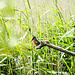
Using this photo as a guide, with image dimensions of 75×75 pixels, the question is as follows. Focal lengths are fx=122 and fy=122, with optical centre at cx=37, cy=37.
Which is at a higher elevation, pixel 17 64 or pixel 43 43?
pixel 43 43

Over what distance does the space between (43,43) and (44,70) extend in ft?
1.13

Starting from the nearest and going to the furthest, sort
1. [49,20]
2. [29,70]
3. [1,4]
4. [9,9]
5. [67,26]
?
[1,4] < [9,9] < [29,70] < [67,26] < [49,20]

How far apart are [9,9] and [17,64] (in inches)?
16.9

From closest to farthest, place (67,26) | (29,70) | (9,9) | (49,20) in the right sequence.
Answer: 1. (9,9)
2. (29,70)
3. (67,26)
4. (49,20)

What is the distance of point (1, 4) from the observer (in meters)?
0.50

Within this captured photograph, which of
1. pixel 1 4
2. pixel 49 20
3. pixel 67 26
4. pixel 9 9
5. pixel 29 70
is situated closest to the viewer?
pixel 1 4

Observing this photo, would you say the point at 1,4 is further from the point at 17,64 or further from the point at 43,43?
the point at 17,64

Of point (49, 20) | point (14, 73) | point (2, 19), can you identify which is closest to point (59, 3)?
point (49, 20)

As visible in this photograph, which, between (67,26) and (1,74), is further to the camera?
(67,26)

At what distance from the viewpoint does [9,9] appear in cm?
60

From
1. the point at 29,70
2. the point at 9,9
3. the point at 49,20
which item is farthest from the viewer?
the point at 49,20

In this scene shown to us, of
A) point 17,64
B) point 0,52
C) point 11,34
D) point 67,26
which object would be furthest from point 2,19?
A: point 67,26

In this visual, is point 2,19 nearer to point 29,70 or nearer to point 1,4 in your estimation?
point 1,4

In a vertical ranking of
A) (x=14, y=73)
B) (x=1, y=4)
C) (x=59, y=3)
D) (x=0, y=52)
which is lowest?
(x=14, y=73)
